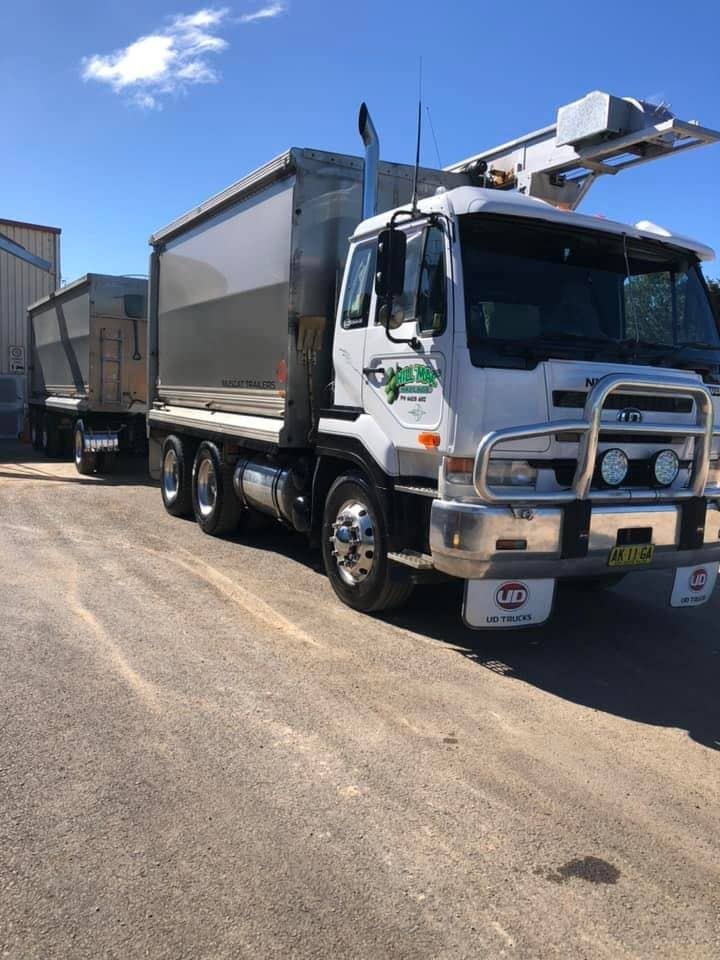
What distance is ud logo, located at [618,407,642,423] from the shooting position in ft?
15.9

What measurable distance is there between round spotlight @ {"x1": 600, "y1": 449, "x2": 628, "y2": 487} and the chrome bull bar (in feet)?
0.25

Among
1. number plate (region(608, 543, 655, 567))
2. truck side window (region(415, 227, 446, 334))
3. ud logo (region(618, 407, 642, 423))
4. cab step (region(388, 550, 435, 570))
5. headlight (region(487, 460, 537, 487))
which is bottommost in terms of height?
cab step (region(388, 550, 435, 570))

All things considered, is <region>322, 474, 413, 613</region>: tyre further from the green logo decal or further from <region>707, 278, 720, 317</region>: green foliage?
<region>707, 278, 720, 317</region>: green foliage

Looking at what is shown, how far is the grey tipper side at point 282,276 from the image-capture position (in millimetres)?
6734

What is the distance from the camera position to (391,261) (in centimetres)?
504

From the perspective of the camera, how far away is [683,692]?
4.79m

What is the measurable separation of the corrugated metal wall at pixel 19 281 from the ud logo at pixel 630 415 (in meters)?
26.0

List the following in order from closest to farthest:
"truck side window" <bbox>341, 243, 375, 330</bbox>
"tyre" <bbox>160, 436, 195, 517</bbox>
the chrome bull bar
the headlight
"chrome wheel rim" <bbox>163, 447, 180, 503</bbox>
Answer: the chrome bull bar → the headlight → "truck side window" <bbox>341, 243, 375, 330</bbox> → "tyre" <bbox>160, 436, 195, 517</bbox> → "chrome wheel rim" <bbox>163, 447, 180, 503</bbox>

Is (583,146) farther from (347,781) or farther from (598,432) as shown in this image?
(347,781)

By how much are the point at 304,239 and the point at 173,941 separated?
5493 mm

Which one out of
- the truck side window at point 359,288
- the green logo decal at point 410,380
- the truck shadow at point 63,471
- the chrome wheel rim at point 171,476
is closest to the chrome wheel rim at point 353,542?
the green logo decal at point 410,380

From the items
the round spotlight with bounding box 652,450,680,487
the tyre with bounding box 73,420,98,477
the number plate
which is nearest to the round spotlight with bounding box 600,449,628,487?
the round spotlight with bounding box 652,450,680,487

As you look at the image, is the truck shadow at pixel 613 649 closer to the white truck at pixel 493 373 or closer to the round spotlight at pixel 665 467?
the white truck at pixel 493 373

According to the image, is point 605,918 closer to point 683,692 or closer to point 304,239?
point 683,692
